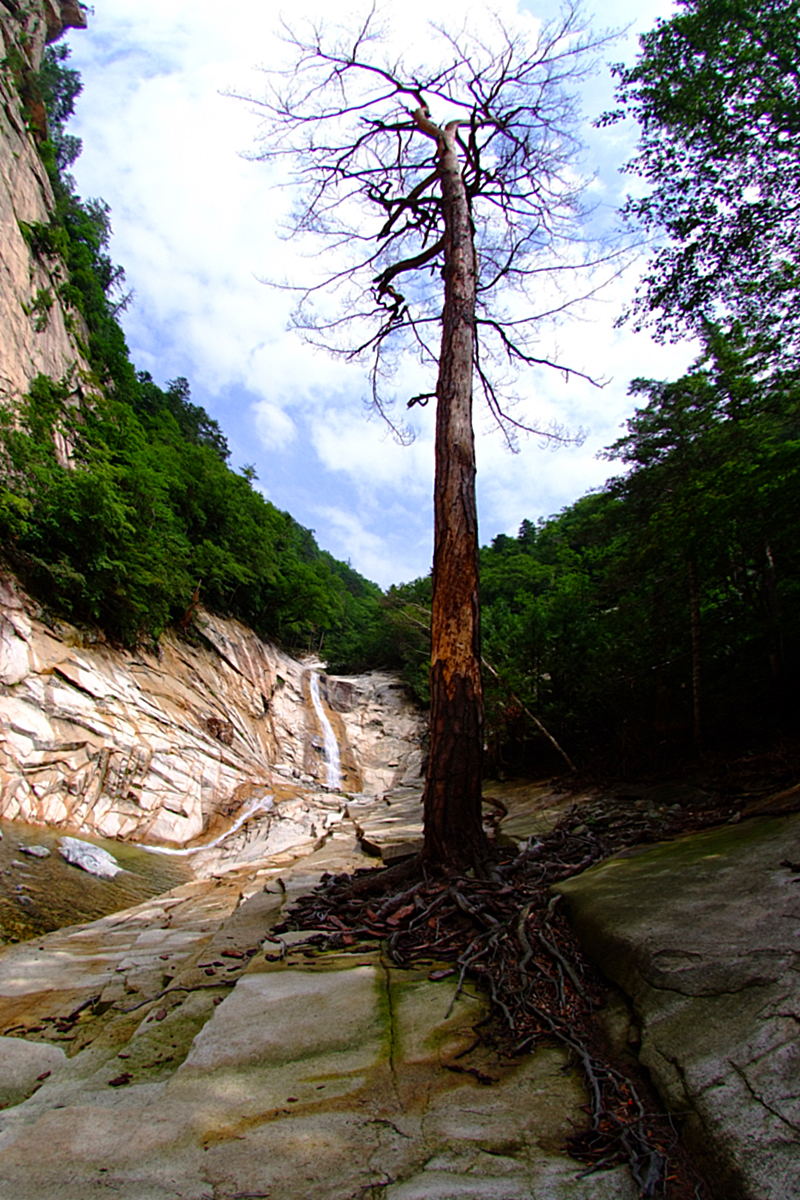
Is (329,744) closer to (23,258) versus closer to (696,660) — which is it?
(696,660)

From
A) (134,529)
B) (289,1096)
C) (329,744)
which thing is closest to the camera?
(289,1096)

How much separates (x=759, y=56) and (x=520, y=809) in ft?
33.9

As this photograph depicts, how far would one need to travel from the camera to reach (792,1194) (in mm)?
1051

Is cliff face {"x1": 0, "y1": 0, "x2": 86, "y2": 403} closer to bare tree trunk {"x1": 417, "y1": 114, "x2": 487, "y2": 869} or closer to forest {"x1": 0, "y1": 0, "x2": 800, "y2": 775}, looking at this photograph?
forest {"x1": 0, "y1": 0, "x2": 800, "y2": 775}

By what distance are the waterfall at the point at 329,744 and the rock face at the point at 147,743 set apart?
1.01 ft

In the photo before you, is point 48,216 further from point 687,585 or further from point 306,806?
point 687,585

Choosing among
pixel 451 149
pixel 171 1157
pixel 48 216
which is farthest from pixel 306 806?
pixel 48 216

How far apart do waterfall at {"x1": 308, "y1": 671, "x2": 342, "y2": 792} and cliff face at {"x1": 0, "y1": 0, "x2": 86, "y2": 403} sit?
499 inches

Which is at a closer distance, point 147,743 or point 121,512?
point 147,743

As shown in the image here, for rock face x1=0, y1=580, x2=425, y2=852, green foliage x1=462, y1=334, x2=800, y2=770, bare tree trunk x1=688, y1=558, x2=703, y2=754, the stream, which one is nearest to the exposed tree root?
the stream

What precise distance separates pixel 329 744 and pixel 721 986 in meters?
16.4

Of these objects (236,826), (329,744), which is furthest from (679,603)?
(329,744)

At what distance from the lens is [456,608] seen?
3.79 meters

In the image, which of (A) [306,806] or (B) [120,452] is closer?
(A) [306,806]
